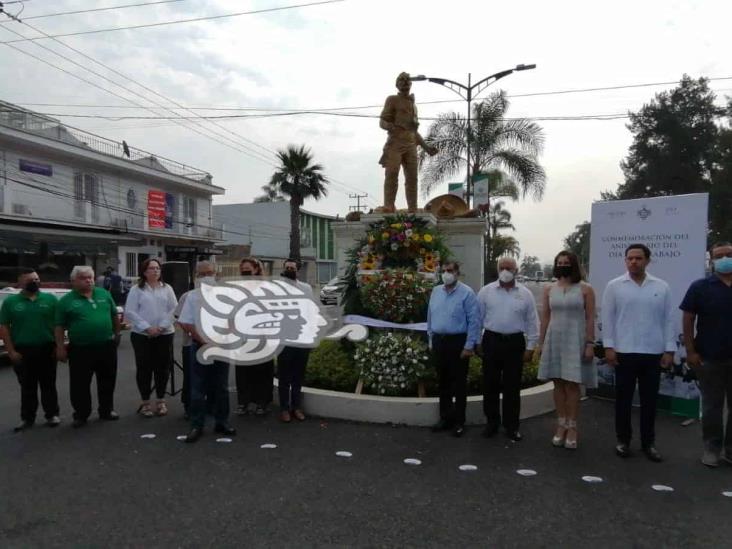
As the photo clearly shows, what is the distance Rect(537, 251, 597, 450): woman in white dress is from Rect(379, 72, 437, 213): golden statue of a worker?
3432 millimetres

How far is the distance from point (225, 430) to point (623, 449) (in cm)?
356

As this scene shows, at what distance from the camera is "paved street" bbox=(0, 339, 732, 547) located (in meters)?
3.49

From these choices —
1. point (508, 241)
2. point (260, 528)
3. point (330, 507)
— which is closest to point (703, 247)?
point (330, 507)

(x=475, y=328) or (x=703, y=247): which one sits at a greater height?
(x=703, y=247)

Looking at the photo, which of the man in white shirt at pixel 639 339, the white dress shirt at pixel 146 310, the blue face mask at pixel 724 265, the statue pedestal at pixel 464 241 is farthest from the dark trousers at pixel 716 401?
the white dress shirt at pixel 146 310

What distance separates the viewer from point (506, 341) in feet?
17.4

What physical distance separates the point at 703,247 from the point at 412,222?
3.36 metres

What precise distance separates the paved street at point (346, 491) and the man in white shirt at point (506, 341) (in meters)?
0.29

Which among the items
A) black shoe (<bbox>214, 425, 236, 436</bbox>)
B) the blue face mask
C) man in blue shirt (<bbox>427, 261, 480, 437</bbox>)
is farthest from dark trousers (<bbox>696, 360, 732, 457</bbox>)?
black shoe (<bbox>214, 425, 236, 436</bbox>)

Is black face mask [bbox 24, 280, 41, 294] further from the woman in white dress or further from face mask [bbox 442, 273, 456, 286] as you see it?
the woman in white dress

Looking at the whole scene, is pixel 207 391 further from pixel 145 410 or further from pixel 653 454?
pixel 653 454

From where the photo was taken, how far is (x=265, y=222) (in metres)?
50.4

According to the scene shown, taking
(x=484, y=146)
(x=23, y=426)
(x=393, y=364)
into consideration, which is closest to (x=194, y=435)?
(x=23, y=426)

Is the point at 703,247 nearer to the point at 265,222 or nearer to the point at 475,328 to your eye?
the point at 475,328
